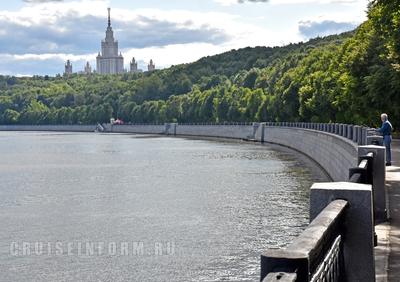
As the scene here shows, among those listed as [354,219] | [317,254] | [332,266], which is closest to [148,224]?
[354,219]

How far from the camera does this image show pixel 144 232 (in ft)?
74.6

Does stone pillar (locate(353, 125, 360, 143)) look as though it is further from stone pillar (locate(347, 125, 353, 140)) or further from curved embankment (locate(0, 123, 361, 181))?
stone pillar (locate(347, 125, 353, 140))

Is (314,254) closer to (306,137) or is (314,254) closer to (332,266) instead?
(332,266)

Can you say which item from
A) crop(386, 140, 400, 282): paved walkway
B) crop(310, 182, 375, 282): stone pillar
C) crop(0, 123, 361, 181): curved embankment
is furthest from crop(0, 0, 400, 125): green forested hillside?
crop(310, 182, 375, 282): stone pillar

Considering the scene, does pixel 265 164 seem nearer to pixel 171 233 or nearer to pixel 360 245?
pixel 171 233

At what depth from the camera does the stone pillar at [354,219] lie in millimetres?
6898

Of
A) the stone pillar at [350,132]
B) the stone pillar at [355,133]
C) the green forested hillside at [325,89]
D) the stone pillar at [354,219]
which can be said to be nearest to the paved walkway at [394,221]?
the stone pillar at [354,219]

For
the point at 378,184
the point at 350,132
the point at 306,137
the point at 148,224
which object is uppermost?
the point at 350,132

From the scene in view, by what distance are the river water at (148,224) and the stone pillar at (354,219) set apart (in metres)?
8.74

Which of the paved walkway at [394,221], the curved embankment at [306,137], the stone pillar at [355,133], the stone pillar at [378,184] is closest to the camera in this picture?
the paved walkway at [394,221]

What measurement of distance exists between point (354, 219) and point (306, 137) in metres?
57.6

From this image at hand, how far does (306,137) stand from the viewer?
63.9 m

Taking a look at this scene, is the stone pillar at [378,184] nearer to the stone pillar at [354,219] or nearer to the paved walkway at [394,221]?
the paved walkway at [394,221]

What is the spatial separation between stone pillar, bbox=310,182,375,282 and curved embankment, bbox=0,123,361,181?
1756 centimetres
